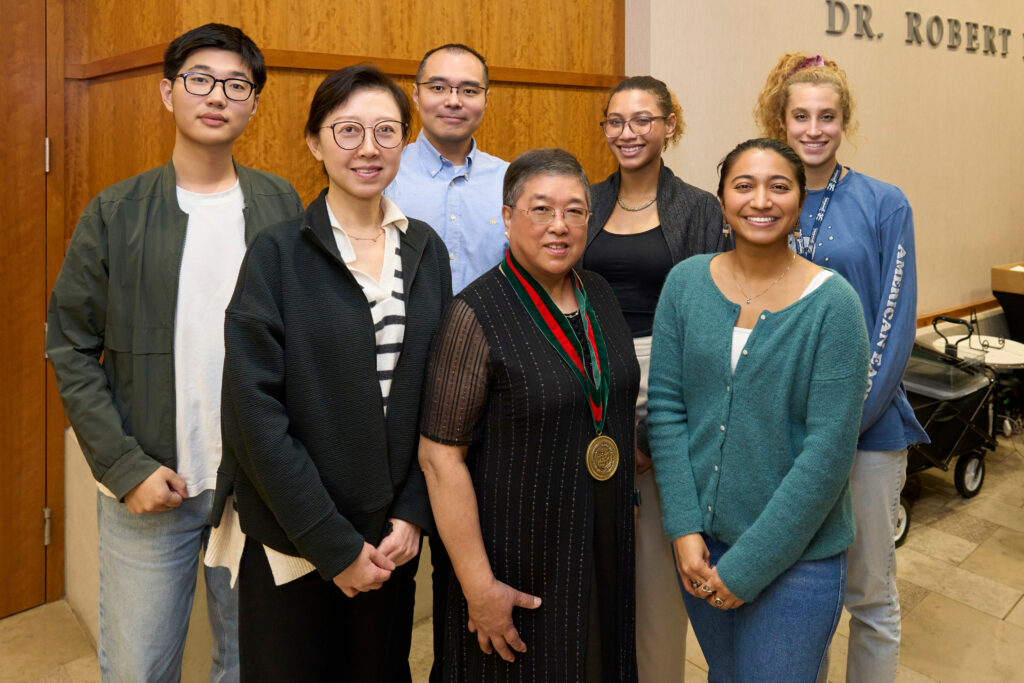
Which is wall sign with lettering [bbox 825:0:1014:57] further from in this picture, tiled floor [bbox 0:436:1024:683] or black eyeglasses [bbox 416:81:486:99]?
black eyeglasses [bbox 416:81:486:99]

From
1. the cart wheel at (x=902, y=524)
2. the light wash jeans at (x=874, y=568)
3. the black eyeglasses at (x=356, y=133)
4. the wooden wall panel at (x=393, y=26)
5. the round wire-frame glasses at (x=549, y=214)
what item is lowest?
the cart wheel at (x=902, y=524)

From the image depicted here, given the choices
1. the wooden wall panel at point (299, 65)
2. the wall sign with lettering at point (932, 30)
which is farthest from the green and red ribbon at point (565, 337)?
the wall sign with lettering at point (932, 30)

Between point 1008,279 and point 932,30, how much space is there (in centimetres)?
173

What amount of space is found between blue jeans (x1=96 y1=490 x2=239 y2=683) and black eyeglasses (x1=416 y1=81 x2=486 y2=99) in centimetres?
117

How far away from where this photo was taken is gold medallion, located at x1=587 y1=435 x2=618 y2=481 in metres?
1.64

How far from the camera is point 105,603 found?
1848 mm

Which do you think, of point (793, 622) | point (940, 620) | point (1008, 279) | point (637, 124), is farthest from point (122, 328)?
point (1008, 279)

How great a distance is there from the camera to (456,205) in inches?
86.9

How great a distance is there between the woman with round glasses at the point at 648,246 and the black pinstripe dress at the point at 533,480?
1.21 feet

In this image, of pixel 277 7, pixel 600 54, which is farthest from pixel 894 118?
pixel 277 7

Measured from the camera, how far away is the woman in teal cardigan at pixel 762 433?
1.55 metres

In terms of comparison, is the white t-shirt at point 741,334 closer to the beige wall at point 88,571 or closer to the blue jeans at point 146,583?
the blue jeans at point 146,583

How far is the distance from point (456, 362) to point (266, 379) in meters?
0.35

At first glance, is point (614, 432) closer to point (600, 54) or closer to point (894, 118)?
point (600, 54)
